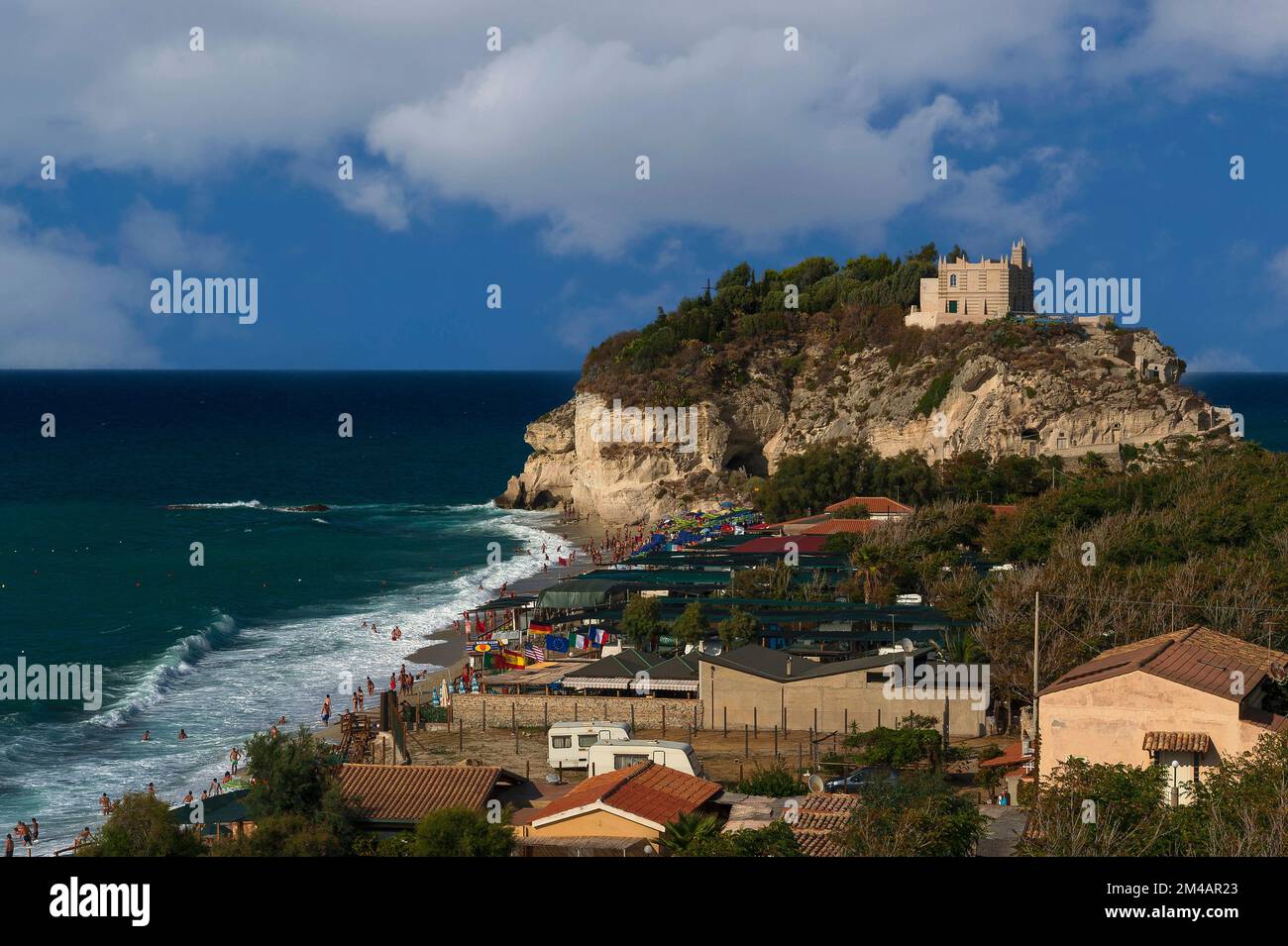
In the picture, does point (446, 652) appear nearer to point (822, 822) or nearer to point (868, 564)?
point (868, 564)

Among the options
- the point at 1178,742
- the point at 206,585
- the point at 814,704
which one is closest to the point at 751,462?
the point at 206,585

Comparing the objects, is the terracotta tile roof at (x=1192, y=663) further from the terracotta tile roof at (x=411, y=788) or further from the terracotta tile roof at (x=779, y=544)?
the terracotta tile roof at (x=779, y=544)

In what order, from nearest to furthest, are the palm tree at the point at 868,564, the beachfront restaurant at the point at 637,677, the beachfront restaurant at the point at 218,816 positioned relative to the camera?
the beachfront restaurant at the point at 218,816
the beachfront restaurant at the point at 637,677
the palm tree at the point at 868,564

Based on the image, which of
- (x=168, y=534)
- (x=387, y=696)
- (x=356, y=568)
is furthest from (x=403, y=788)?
(x=168, y=534)

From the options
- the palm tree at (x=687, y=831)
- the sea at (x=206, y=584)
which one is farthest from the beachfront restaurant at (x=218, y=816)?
the palm tree at (x=687, y=831)
